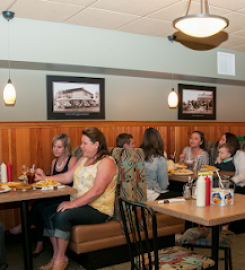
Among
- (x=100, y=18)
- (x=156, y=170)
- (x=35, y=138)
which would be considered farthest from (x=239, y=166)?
(x=35, y=138)

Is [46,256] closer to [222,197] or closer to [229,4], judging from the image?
[222,197]

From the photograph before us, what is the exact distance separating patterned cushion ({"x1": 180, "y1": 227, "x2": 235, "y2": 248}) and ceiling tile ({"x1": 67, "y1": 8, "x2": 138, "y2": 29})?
2.75m

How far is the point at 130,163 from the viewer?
11.7 ft

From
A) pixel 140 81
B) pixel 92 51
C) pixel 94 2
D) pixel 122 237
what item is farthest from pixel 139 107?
pixel 122 237

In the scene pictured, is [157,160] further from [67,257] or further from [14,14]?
[14,14]

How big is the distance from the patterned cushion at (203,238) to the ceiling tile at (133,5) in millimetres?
2518

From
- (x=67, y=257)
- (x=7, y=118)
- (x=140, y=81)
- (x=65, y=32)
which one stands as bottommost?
(x=67, y=257)

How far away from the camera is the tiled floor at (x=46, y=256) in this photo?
3.51 meters

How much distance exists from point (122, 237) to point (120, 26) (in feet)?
9.35

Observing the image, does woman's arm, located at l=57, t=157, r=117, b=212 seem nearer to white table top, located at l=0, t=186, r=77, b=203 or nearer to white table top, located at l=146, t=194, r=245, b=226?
white table top, located at l=0, t=186, r=77, b=203

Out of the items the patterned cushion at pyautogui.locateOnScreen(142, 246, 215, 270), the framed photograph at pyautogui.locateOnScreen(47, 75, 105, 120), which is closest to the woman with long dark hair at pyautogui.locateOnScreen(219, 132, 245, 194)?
the framed photograph at pyautogui.locateOnScreen(47, 75, 105, 120)

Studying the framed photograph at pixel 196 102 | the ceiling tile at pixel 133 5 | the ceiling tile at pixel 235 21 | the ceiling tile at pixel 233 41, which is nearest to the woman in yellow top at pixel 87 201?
the ceiling tile at pixel 133 5

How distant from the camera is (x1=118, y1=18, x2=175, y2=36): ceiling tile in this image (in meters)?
4.61

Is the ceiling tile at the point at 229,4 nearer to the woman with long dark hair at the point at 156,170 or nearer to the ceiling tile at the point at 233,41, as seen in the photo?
the ceiling tile at the point at 233,41
